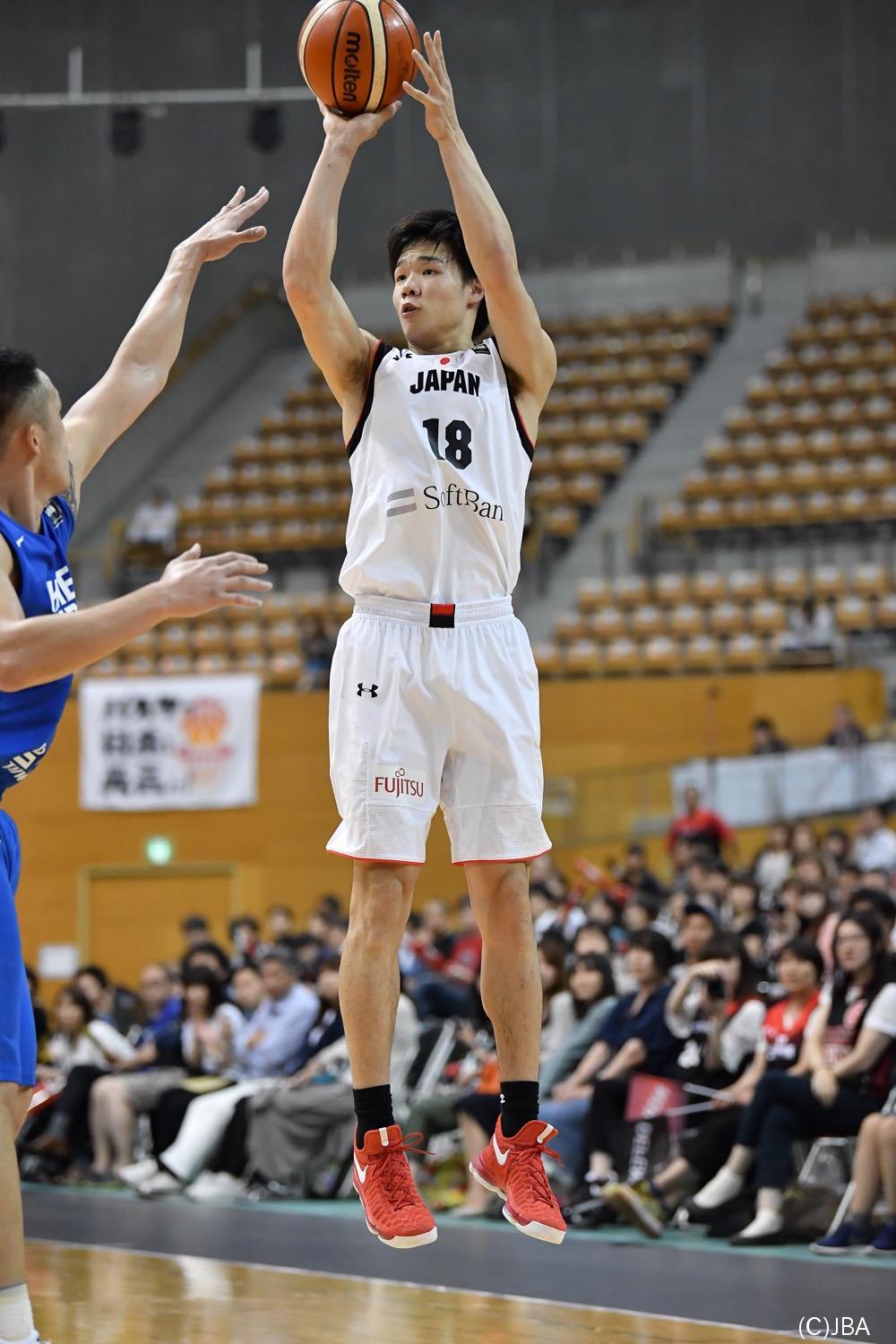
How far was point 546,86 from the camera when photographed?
25.0m

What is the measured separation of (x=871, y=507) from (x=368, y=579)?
15072 mm

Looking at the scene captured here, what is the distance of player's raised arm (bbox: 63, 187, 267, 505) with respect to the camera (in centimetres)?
466

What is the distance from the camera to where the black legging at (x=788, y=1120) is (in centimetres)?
797

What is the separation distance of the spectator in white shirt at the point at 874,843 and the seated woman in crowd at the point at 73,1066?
5601 mm

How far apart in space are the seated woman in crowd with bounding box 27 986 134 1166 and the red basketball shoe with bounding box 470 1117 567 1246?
284 inches

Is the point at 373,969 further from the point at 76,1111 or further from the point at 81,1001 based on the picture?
the point at 81,1001

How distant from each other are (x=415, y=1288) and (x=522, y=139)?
68.7 ft

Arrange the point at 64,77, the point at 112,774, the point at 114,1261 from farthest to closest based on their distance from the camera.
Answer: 1. the point at 64,77
2. the point at 112,774
3. the point at 114,1261

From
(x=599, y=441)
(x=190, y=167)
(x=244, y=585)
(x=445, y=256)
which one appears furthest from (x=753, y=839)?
(x=190, y=167)

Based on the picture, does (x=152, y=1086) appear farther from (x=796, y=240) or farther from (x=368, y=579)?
(x=796, y=240)

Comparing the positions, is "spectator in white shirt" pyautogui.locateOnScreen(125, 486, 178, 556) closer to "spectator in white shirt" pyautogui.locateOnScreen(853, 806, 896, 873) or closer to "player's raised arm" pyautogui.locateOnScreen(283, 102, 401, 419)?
"spectator in white shirt" pyautogui.locateOnScreen(853, 806, 896, 873)

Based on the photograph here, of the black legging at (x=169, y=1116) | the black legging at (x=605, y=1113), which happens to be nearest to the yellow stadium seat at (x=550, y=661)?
the black legging at (x=169, y=1116)

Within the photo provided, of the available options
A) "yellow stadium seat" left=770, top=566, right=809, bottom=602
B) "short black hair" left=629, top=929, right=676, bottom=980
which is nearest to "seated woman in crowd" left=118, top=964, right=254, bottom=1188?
"short black hair" left=629, top=929, right=676, bottom=980

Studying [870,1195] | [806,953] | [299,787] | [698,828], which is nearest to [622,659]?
[698,828]
